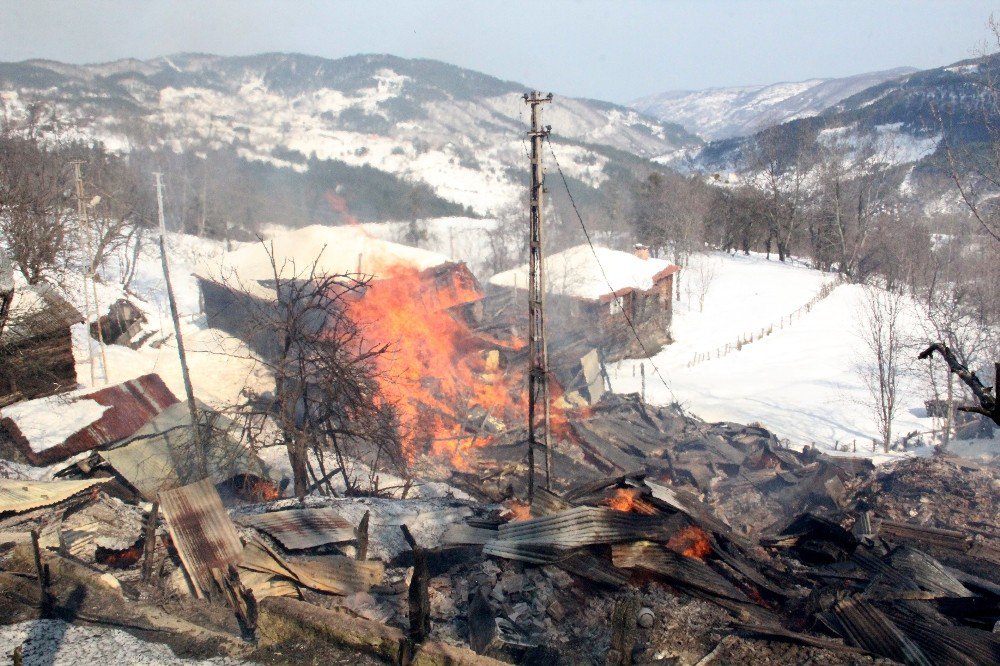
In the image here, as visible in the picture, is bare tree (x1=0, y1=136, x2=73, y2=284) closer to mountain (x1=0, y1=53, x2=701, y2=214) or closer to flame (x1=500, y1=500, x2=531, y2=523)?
mountain (x1=0, y1=53, x2=701, y2=214)

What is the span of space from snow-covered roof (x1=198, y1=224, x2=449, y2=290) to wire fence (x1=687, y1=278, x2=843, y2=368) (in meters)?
14.0

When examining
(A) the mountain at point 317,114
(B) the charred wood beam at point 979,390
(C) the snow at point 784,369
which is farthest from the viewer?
(A) the mountain at point 317,114

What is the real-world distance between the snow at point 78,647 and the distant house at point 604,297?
21277 millimetres

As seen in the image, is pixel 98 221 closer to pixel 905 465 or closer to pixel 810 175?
pixel 905 465

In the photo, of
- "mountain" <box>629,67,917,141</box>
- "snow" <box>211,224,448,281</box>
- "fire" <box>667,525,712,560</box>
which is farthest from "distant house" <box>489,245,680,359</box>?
"mountain" <box>629,67,917,141</box>

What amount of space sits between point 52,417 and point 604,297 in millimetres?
22255

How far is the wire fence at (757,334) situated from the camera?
32.8m

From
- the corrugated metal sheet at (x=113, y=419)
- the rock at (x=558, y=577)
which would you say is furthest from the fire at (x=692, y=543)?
the corrugated metal sheet at (x=113, y=419)

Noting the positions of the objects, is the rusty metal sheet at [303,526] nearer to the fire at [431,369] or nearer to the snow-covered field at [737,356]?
the snow-covered field at [737,356]

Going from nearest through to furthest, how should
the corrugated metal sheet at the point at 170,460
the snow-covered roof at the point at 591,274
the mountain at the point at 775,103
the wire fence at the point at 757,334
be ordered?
the corrugated metal sheet at the point at 170,460 < the snow-covered roof at the point at 591,274 < the wire fence at the point at 757,334 < the mountain at the point at 775,103

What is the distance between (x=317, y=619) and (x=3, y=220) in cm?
2412

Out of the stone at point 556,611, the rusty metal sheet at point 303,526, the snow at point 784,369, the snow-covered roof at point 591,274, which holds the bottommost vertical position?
the snow at point 784,369

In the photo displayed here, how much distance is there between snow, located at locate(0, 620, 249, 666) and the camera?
5.93 metres

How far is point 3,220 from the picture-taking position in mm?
22859
